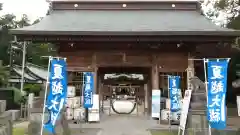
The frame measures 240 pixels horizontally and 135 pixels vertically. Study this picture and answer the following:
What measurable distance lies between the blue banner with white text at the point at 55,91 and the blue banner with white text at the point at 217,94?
3.76m

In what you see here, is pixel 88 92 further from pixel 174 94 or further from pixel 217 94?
pixel 217 94

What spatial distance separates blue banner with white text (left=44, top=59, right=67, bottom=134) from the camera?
7.59m

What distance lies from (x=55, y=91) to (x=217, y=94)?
407cm

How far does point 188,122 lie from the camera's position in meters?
8.56

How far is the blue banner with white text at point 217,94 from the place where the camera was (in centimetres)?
738

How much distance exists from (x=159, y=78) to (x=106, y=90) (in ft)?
24.0

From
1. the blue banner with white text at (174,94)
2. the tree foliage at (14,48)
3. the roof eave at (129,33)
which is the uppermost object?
the tree foliage at (14,48)

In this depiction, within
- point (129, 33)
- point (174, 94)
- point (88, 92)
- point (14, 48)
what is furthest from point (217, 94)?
point (14, 48)

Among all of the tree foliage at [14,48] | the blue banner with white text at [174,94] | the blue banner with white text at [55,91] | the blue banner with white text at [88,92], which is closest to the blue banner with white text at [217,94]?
the blue banner with white text at [55,91]

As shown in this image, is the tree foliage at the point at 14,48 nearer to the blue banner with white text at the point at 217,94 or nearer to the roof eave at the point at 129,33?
the roof eave at the point at 129,33

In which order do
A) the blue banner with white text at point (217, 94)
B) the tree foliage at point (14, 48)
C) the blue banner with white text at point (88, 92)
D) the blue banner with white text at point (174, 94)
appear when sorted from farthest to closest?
the tree foliage at point (14, 48), the blue banner with white text at point (88, 92), the blue banner with white text at point (174, 94), the blue banner with white text at point (217, 94)

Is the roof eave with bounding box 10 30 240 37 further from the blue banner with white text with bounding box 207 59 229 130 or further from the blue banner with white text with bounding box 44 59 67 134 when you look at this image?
the blue banner with white text with bounding box 207 59 229 130

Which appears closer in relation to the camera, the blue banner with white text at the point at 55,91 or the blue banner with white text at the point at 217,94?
the blue banner with white text at the point at 217,94

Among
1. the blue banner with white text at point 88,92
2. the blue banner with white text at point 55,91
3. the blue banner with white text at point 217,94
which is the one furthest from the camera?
the blue banner with white text at point 88,92
